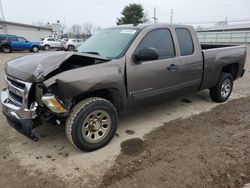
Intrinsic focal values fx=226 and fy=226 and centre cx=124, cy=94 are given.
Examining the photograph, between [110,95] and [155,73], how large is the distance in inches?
34.3

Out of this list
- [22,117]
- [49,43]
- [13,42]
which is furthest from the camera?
[49,43]

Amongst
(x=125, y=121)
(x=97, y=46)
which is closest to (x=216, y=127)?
(x=125, y=121)

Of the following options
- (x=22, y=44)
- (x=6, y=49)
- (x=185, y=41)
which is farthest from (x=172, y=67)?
(x=22, y=44)

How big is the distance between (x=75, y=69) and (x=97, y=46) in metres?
1.23

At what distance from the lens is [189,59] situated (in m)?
4.35

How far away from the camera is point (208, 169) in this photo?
9.34 feet

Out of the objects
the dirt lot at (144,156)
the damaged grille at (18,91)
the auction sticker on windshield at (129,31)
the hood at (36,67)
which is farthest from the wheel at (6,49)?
the auction sticker on windshield at (129,31)

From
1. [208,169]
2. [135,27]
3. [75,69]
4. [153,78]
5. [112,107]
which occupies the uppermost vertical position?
[135,27]

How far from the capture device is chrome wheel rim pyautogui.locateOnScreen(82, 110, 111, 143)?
3.16 m

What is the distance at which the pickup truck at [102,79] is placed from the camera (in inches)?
115

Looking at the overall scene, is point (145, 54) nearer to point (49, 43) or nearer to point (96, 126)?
point (96, 126)

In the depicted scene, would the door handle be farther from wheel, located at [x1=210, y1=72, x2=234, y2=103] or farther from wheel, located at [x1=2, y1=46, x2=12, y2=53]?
wheel, located at [x1=2, y1=46, x2=12, y2=53]

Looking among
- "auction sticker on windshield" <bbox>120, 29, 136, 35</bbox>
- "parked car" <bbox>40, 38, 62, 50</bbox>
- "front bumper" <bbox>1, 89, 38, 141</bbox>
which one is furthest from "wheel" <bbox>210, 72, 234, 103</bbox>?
"parked car" <bbox>40, 38, 62, 50</bbox>

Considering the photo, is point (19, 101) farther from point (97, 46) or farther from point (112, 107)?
point (97, 46)
